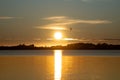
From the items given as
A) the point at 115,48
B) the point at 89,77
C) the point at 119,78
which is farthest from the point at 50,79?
the point at 115,48

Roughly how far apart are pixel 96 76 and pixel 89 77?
66cm

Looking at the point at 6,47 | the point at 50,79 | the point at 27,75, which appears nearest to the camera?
the point at 50,79

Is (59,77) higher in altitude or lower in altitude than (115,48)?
lower

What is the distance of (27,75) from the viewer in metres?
20.3

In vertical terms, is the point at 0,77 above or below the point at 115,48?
below

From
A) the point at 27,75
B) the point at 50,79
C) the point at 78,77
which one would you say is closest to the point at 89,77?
the point at 78,77

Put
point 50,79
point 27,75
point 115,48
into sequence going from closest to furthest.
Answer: point 50,79, point 27,75, point 115,48

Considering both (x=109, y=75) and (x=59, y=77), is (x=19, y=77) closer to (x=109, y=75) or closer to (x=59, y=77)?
(x=59, y=77)

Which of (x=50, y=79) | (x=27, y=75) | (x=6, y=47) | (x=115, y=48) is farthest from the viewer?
(x=6, y=47)

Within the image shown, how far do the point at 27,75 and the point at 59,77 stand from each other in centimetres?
188

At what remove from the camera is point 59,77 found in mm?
19375

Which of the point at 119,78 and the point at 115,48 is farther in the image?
the point at 115,48

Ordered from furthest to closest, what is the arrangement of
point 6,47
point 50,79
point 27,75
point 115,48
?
point 6,47, point 115,48, point 27,75, point 50,79

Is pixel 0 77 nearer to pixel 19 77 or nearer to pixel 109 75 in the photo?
pixel 19 77
